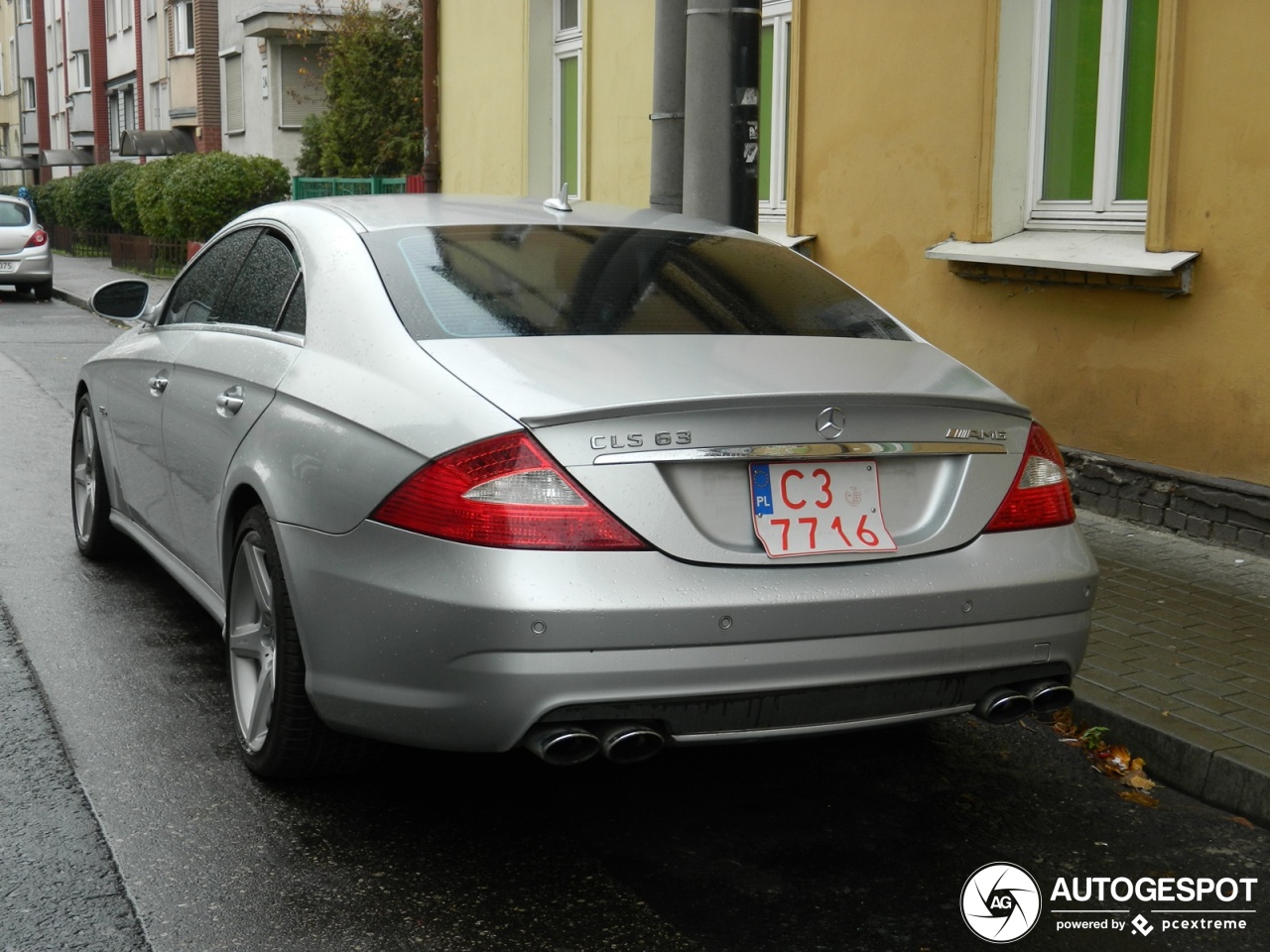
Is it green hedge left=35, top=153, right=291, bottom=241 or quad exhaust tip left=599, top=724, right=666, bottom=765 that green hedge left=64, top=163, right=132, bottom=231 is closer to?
green hedge left=35, top=153, right=291, bottom=241

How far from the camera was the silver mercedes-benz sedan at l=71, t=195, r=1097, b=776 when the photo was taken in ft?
10.9

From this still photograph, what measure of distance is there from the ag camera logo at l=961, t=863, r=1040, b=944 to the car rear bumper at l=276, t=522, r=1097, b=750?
1.33ft

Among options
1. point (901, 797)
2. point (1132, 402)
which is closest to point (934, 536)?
point (901, 797)

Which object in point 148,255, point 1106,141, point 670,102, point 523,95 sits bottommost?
point 148,255

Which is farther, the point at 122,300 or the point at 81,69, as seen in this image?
the point at 81,69

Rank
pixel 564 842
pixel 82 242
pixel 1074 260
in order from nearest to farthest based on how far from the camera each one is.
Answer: pixel 564 842 < pixel 1074 260 < pixel 82 242

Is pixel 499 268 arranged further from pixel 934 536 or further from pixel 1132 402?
pixel 1132 402

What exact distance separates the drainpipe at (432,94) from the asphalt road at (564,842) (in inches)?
477

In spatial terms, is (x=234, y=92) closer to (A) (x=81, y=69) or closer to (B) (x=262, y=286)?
(A) (x=81, y=69)

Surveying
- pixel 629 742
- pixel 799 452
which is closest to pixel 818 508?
pixel 799 452

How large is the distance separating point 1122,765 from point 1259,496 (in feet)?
8.97

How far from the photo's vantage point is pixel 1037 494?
381 centimetres

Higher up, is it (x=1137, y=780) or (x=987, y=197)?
(x=987, y=197)

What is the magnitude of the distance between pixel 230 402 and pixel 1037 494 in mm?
2173
